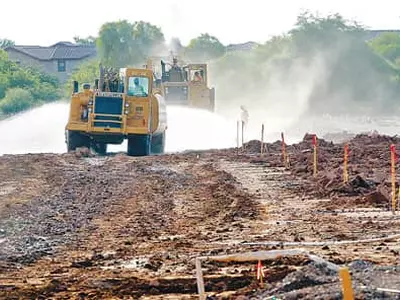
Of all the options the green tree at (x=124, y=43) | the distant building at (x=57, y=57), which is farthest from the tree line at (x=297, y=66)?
the distant building at (x=57, y=57)

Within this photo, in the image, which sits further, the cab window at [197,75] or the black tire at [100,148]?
the cab window at [197,75]

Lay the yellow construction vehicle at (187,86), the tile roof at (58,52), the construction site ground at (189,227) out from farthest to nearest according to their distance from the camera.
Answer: the tile roof at (58,52)
the yellow construction vehicle at (187,86)
the construction site ground at (189,227)

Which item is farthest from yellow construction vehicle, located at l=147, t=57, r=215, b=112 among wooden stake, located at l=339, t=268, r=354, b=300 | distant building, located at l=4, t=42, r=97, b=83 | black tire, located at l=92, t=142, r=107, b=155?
distant building, located at l=4, t=42, r=97, b=83

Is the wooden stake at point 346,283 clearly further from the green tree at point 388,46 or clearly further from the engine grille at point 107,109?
the green tree at point 388,46

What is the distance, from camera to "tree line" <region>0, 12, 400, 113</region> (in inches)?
3191

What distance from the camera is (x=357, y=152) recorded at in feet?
99.0

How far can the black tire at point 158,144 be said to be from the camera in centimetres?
3767

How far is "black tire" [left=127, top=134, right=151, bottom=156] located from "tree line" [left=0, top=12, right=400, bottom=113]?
43823 millimetres

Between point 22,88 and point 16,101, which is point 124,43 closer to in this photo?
point 22,88

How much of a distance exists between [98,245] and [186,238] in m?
1.22

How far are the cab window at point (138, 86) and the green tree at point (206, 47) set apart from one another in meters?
68.6

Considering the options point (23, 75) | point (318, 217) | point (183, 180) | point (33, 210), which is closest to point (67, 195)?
point (33, 210)

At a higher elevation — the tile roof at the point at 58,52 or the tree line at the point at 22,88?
the tile roof at the point at 58,52

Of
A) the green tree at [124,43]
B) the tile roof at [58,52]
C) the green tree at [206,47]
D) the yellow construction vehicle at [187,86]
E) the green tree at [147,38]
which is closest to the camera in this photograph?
the yellow construction vehicle at [187,86]
